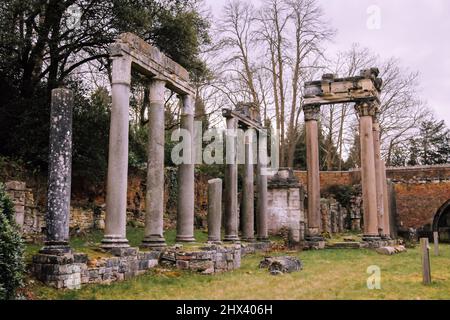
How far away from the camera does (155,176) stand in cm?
1271

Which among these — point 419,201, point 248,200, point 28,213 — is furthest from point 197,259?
point 419,201

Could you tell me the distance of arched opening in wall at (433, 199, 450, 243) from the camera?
30.8 meters

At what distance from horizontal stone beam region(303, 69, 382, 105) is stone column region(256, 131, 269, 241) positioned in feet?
10.5

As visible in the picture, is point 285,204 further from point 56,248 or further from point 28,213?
point 56,248

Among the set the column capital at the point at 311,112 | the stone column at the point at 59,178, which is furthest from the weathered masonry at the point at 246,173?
the stone column at the point at 59,178

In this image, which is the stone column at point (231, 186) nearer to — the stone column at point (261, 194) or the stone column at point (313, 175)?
the stone column at point (261, 194)

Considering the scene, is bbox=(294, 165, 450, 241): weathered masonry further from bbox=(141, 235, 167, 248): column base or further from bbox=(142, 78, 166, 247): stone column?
bbox=(141, 235, 167, 248): column base

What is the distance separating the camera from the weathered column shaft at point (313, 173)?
21531mm

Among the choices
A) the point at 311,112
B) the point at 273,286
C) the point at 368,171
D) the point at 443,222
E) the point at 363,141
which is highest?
the point at 311,112

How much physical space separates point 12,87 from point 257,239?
11.8 m

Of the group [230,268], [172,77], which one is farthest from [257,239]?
[172,77]

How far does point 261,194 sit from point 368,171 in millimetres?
4900
